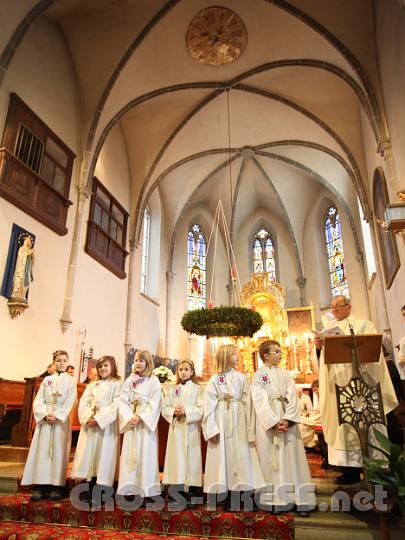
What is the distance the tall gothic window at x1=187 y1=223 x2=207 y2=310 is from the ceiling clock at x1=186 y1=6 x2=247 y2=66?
757 cm

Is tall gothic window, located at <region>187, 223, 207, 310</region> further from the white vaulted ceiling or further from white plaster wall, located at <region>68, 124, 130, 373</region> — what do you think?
white plaster wall, located at <region>68, 124, 130, 373</region>

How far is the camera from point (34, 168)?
8.31 m

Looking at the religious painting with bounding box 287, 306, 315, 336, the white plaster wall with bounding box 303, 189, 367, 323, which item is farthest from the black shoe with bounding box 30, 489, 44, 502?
the white plaster wall with bounding box 303, 189, 367, 323

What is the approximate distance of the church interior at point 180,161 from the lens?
7855 mm

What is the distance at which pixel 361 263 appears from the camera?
1325cm

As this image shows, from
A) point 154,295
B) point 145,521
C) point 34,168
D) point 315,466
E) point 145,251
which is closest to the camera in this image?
point 145,521

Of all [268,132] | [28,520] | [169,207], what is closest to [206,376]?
[169,207]

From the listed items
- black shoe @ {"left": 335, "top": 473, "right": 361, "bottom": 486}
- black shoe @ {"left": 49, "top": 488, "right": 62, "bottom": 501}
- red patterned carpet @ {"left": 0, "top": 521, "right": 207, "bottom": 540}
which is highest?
black shoe @ {"left": 335, "top": 473, "right": 361, "bottom": 486}

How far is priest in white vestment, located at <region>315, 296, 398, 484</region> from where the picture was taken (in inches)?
158

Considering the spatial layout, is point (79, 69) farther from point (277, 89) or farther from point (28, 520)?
point (28, 520)

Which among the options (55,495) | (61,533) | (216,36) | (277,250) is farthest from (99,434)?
(277,250)

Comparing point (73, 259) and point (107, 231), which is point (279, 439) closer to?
point (73, 259)

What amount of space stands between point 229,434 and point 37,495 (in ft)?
6.73

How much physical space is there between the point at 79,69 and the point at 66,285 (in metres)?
5.37
